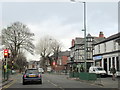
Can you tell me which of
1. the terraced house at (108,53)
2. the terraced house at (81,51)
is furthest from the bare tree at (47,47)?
the terraced house at (108,53)

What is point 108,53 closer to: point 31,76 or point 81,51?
point 31,76

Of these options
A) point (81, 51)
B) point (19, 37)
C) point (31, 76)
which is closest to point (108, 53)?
point (31, 76)

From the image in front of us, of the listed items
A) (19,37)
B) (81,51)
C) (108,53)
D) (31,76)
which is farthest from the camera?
(81,51)

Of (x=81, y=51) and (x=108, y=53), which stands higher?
(x=81, y=51)

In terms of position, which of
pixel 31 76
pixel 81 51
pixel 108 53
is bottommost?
pixel 31 76

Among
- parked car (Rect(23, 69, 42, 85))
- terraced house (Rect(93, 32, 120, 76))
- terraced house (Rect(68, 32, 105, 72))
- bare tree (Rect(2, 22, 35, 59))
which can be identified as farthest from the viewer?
terraced house (Rect(68, 32, 105, 72))

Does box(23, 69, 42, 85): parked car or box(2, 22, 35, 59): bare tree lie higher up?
box(2, 22, 35, 59): bare tree

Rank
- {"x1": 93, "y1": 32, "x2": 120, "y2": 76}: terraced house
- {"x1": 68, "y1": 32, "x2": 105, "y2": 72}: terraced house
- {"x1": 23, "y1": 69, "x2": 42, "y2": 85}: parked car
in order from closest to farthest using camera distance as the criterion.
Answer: {"x1": 23, "y1": 69, "x2": 42, "y2": 85}: parked car, {"x1": 93, "y1": 32, "x2": 120, "y2": 76}: terraced house, {"x1": 68, "y1": 32, "x2": 105, "y2": 72}: terraced house

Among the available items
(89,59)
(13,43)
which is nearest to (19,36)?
(13,43)

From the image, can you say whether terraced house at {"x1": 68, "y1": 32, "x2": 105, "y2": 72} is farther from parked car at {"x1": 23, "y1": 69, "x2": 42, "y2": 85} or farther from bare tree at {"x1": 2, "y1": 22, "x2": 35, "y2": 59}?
parked car at {"x1": 23, "y1": 69, "x2": 42, "y2": 85}

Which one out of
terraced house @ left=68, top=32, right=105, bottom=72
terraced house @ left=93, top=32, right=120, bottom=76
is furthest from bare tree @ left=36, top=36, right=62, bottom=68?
terraced house @ left=93, top=32, right=120, bottom=76

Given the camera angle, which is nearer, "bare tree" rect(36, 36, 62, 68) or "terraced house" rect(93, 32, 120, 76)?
"terraced house" rect(93, 32, 120, 76)

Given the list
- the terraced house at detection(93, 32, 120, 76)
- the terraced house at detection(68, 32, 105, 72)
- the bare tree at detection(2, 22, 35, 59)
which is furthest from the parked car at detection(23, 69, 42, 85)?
the terraced house at detection(68, 32, 105, 72)

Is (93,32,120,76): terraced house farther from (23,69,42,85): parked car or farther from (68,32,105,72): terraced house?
(68,32,105,72): terraced house
